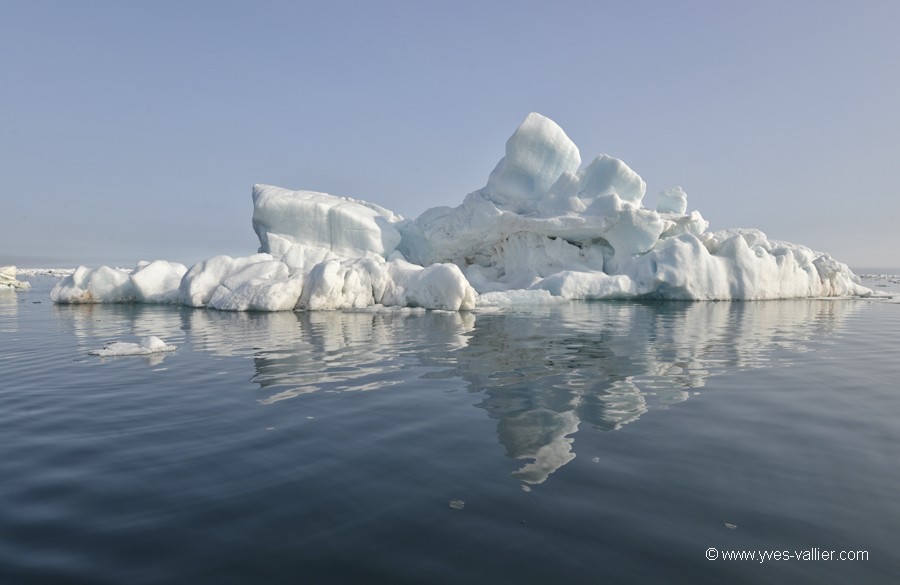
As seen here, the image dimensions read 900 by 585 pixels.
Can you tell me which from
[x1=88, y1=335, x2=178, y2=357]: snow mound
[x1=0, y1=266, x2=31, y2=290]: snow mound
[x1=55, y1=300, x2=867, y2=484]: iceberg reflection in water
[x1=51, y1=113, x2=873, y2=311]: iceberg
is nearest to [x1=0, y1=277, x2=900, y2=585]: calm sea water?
[x1=55, y1=300, x2=867, y2=484]: iceberg reflection in water

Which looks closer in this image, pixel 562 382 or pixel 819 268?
pixel 562 382

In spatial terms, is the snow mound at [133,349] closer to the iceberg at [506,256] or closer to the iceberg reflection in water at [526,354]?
the iceberg reflection in water at [526,354]

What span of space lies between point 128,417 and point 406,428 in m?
2.81

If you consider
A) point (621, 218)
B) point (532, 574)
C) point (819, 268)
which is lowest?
point (532, 574)

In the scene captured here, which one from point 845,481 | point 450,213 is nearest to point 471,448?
point 845,481

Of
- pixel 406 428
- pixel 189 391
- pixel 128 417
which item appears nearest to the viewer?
pixel 406 428

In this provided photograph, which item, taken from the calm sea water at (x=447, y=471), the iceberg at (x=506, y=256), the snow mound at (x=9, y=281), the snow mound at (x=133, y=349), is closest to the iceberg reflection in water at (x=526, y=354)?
the calm sea water at (x=447, y=471)

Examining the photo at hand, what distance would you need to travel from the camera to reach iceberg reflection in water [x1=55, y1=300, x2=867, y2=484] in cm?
527

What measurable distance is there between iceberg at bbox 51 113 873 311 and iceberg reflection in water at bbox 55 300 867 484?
3.75 m

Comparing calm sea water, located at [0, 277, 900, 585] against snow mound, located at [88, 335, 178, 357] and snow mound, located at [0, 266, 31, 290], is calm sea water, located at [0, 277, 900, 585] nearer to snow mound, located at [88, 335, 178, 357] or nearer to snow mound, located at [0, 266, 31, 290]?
snow mound, located at [88, 335, 178, 357]

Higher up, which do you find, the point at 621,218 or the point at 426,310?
the point at 621,218

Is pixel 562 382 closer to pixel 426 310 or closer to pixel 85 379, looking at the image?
pixel 85 379

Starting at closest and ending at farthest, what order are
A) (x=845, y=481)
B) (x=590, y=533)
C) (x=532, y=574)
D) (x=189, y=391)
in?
(x=532, y=574), (x=590, y=533), (x=845, y=481), (x=189, y=391)

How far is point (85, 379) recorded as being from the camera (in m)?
7.10
